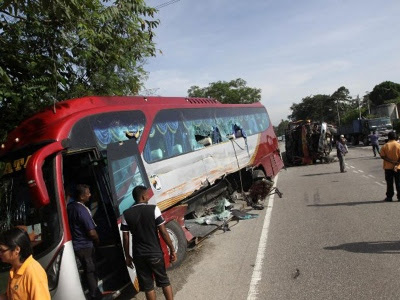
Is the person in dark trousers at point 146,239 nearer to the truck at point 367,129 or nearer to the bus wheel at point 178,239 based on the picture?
the bus wheel at point 178,239

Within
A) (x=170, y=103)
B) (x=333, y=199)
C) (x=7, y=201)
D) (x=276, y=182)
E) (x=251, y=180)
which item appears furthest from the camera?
(x=276, y=182)

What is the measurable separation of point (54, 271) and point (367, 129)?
1527 inches

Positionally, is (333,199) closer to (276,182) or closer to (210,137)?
(210,137)

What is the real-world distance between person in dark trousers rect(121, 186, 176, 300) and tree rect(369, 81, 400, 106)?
304 ft

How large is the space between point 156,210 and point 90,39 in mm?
4397

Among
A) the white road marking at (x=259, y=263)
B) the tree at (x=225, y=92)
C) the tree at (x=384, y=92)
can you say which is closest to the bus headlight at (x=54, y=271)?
the white road marking at (x=259, y=263)

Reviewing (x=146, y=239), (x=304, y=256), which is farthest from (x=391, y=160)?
(x=146, y=239)

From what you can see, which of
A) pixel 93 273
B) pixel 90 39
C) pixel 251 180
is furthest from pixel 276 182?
pixel 93 273

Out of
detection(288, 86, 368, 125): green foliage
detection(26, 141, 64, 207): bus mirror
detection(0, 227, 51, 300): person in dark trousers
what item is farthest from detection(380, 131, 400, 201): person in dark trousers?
detection(288, 86, 368, 125): green foliage

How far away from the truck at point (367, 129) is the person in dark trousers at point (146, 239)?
3318 cm

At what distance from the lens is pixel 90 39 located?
7957mm

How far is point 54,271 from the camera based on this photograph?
190 inches

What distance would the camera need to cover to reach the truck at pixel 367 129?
36.8 m

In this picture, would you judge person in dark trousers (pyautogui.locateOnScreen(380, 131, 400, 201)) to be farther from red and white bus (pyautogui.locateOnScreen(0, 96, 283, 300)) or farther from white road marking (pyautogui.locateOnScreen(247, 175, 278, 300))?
red and white bus (pyautogui.locateOnScreen(0, 96, 283, 300))
